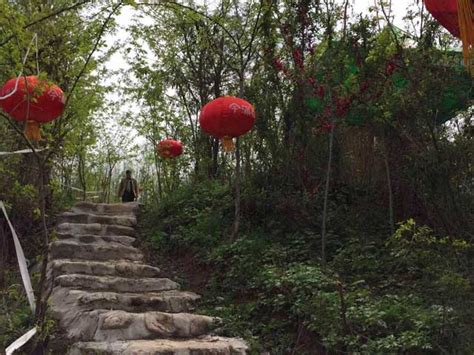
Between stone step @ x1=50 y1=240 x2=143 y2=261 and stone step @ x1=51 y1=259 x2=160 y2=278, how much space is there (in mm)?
218

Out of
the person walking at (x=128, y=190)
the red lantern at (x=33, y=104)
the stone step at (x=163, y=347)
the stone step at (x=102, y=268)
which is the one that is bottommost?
the stone step at (x=163, y=347)

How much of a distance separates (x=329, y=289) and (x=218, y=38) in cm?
494

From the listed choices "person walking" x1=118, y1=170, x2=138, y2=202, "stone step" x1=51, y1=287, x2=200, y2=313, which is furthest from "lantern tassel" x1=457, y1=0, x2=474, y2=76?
"person walking" x1=118, y1=170, x2=138, y2=202

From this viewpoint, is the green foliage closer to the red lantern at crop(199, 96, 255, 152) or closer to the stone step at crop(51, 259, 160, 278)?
the stone step at crop(51, 259, 160, 278)

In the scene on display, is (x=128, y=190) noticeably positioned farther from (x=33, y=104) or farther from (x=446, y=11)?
(x=446, y=11)

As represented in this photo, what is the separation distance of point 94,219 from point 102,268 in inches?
73.3

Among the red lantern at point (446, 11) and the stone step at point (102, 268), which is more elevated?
the red lantern at point (446, 11)

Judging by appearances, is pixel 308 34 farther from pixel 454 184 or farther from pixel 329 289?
pixel 329 289

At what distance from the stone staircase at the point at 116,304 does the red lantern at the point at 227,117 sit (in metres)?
1.75

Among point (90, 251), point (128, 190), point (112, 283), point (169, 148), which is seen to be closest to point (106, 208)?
point (169, 148)

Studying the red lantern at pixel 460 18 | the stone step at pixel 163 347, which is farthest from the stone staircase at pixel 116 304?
the red lantern at pixel 460 18

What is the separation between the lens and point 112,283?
17.1 feet

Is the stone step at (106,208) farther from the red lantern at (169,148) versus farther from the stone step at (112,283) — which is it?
the stone step at (112,283)

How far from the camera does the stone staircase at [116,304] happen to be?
4.00 m
